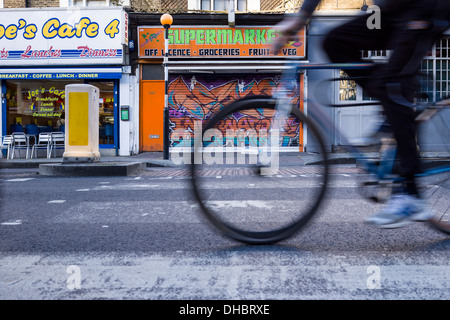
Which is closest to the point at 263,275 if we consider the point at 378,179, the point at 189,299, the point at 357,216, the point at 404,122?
the point at 189,299

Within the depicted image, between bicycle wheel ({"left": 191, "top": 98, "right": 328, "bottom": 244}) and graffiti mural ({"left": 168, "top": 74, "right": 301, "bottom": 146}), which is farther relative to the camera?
graffiti mural ({"left": 168, "top": 74, "right": 301, "bottom": 146})

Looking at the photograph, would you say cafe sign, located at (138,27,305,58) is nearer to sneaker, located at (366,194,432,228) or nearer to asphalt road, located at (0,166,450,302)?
asphalt road, located at (0,166,450,302)

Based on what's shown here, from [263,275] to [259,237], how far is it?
49 centimetres

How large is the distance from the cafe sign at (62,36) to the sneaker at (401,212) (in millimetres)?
13624

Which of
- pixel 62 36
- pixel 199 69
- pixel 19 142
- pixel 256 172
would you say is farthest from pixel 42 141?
pixel 256 172

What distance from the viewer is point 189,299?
65.4 inches

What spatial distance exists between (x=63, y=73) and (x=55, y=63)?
502 mm

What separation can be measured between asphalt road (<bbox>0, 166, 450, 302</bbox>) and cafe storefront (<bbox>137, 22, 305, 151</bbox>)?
11932mm

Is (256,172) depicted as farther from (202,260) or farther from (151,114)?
(151,114)

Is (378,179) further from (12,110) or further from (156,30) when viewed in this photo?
(12,110)

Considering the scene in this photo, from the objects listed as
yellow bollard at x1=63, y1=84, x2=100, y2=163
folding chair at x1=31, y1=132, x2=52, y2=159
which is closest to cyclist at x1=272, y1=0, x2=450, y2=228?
yellow bollard at x1=63, y1=84, x2=100, y2=163

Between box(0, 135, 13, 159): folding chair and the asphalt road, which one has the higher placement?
box(0, 135, 13, 159): folding chair

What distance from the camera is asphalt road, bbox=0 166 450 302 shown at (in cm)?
176

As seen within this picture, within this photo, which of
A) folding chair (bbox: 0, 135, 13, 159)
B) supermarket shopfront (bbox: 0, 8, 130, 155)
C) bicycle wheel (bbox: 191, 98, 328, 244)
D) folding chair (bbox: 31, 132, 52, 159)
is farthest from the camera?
supermarket shopfront (bbox: 0, 8, 130, 155)
